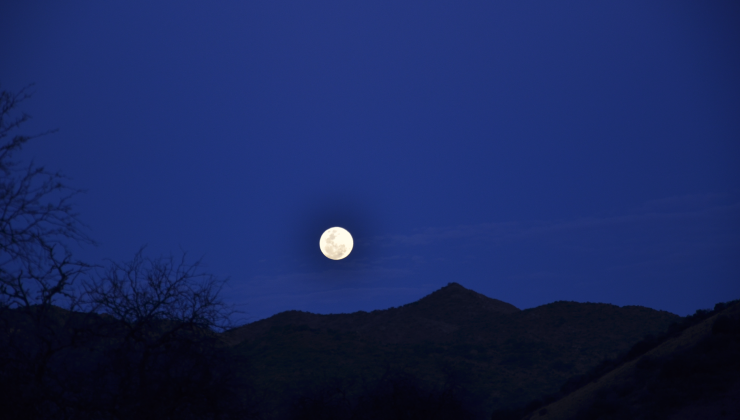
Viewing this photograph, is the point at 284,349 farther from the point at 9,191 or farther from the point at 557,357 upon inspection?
the point at 9,191

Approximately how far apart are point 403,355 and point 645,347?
3320 centimetres

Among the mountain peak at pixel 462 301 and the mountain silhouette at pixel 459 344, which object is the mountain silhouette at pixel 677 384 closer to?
the mountain silhouette at pixel 459 344

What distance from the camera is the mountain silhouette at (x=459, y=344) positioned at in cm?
5309

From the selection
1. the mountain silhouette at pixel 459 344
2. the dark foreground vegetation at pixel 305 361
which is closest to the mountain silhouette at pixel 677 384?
the dark foreground vegetation at pixel 305 361

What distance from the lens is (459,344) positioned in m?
69.8

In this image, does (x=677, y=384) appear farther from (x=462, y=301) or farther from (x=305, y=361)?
(x=462, y=301)

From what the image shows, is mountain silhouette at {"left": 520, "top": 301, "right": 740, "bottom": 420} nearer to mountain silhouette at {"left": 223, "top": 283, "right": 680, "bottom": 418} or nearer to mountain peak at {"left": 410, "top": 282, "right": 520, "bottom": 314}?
mountain silhouette at {"left": 223, "top": 283, "right": 680, "bottom": 418}

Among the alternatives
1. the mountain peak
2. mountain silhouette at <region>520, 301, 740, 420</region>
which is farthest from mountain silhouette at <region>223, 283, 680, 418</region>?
mountain silhouette at <region>520, 301, 740, 420</region>

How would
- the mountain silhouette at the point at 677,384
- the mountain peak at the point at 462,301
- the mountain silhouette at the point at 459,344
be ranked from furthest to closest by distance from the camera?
the mountain peak at the point at 462,301
the mountain silhouette at the point at 459,344
the mountain silhouette at the point at 677,384

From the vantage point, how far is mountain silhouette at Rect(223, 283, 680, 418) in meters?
53.1

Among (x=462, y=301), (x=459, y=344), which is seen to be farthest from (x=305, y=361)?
(x=462, y=301)

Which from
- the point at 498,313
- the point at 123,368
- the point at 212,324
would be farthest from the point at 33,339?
the point at 498,313

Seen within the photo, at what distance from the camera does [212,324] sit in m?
10.5

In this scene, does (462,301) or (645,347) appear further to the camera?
(462,301)
